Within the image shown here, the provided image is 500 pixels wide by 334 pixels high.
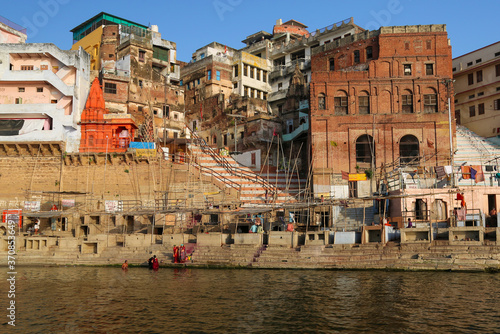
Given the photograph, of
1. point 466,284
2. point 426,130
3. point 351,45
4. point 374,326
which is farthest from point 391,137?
point 374,326

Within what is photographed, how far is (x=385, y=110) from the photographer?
130ft

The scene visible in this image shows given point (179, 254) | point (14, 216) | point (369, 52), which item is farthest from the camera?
point (369, 52)

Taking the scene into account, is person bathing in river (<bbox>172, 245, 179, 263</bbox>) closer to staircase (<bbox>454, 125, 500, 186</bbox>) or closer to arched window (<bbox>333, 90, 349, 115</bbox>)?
arched window (<bbox>333, 90, 349, 115</bbox>)

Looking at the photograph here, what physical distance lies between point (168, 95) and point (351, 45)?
63.9 feet

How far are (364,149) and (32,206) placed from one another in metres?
25.9

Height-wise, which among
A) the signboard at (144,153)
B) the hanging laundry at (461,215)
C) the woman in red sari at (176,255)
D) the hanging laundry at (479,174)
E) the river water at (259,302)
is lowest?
the river water at (259,302)

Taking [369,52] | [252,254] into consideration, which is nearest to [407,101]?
[369,52]

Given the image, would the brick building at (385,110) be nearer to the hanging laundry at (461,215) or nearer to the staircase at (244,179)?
the staircase at (244,179)

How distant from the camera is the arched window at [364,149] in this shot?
39.0m

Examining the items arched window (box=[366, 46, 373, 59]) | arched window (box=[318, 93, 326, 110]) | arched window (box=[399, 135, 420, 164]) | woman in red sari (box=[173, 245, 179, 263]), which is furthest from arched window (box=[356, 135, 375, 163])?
woman in red sari (box=[173, 245, 179, 263])

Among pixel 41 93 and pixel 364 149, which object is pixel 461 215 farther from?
pixel 41 93

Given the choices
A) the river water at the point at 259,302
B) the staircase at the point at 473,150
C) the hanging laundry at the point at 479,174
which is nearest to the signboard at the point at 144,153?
the river water at the point at 259,302

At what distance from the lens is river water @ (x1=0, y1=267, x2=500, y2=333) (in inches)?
588

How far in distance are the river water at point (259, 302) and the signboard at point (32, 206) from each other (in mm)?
12714
